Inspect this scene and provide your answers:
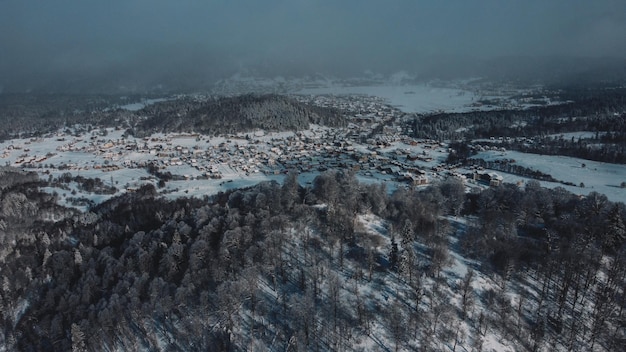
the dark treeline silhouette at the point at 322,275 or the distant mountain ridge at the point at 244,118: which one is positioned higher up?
the distant mountain ridge at the point at 244,118

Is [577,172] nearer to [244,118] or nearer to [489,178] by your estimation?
[489,178]

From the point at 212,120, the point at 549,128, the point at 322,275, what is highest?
the point at 212,120

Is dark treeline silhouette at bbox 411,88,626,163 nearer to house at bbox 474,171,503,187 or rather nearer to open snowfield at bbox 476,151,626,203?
open snowfield at bbox 476,151,626,203

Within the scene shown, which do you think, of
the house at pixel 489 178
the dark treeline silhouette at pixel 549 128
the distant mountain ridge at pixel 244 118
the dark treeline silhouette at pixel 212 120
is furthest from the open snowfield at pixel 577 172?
the dark treeline silhouette at pixel 212 120

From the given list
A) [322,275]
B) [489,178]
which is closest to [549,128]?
[489,178]

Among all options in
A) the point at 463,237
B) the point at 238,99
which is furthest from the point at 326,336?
the point at 238,99

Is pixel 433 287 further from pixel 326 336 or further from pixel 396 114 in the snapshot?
pixel 396 114

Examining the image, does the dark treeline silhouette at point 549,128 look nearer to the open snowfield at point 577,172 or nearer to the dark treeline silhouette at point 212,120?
the open snowfield at point 577,172
